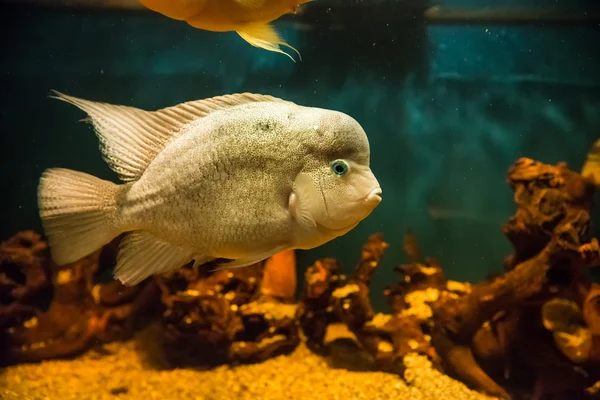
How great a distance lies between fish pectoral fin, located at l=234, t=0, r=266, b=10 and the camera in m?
1.36

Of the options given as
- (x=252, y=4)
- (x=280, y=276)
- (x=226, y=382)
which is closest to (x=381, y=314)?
(x=280, y=276)

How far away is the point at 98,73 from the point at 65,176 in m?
3.13

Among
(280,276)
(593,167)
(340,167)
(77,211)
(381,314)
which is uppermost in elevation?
(340,167)

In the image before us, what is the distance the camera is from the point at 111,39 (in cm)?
409

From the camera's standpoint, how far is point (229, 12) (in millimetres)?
1373

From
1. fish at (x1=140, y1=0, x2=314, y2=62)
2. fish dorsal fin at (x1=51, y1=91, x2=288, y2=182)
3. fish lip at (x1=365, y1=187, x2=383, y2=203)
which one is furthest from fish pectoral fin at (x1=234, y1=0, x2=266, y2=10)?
fish lip at (x1=365, y1=187, x2=383, y2=203)

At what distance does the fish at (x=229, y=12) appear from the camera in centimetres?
134

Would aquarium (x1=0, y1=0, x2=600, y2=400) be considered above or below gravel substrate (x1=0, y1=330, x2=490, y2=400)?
above

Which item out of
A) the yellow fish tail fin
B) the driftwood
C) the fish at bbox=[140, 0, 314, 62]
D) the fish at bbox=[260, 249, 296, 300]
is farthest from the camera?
the fish at bbox=[260, 249, 296, 300]

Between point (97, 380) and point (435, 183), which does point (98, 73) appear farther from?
point (435, 183)

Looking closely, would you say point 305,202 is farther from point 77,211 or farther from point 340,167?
point 77,211

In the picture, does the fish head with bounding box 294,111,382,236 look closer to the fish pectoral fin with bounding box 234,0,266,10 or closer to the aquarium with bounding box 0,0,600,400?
the aquarium with bounding box 0,0,600,400

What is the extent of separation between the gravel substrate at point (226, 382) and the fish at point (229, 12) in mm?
2282

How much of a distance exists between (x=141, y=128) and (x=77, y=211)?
326 millimetres
